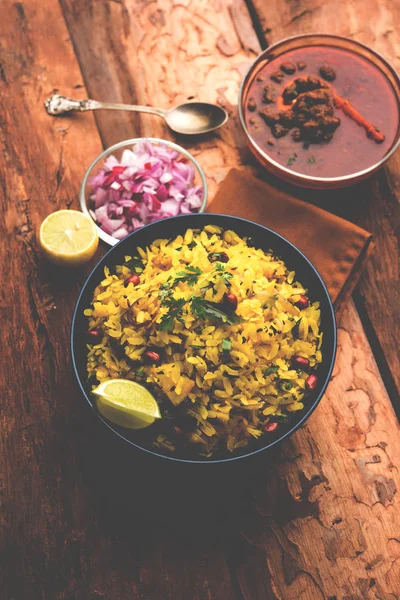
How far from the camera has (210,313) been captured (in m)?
2.11

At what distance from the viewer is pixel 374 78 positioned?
283 centimetres

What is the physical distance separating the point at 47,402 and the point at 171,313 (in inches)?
34.6

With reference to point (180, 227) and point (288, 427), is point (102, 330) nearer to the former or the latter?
point (180, 227)

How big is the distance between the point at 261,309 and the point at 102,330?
0.65 meters

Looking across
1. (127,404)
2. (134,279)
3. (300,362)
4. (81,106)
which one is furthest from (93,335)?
(81,106)

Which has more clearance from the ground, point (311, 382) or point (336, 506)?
point (311, 382)

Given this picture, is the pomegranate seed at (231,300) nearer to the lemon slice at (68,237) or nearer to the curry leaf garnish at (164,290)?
the curry leaf garnish at (164,290)

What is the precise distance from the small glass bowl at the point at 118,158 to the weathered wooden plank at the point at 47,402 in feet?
0.38

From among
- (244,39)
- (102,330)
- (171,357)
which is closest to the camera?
(171,357)

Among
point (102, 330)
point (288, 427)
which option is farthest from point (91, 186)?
point (288, 427)

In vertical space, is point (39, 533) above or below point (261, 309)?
below

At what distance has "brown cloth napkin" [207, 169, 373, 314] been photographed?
2.66m

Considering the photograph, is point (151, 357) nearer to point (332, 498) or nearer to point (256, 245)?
point (256, 245)

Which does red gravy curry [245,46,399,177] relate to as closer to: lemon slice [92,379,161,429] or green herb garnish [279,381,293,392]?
green herb garnish [279,381,293,392]
